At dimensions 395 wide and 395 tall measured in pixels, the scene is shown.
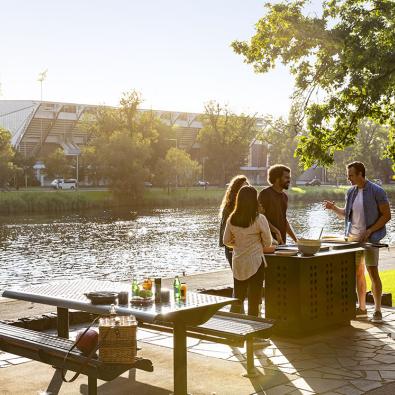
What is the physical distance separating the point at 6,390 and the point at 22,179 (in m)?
85.3

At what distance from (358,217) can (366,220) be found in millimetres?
116

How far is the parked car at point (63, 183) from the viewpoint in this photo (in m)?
87.5

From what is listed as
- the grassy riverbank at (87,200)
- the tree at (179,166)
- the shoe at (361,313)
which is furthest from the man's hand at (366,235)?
the tree at (179,166)

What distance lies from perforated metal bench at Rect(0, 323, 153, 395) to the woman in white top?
2.25m

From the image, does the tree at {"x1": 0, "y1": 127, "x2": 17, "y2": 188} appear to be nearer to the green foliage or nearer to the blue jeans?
the green foliage

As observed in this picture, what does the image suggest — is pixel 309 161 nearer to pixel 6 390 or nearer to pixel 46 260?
pixel 6 390

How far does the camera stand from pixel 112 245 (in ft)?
126

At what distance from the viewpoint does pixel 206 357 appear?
7.46 metres

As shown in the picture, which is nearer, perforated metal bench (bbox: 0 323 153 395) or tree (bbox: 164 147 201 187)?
perforated metal bench (bbox: 0 323 153 395)

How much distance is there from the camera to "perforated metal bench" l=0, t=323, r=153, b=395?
5320mm

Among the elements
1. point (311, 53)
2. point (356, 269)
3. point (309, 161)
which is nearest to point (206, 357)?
point (356, 269)

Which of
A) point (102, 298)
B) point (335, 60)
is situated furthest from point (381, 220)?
point (335, 60)

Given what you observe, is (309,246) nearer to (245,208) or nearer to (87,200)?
(245,208)

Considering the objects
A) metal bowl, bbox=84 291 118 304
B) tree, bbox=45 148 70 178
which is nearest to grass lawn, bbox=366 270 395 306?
metal bowl, bbox=84 291 118 304
